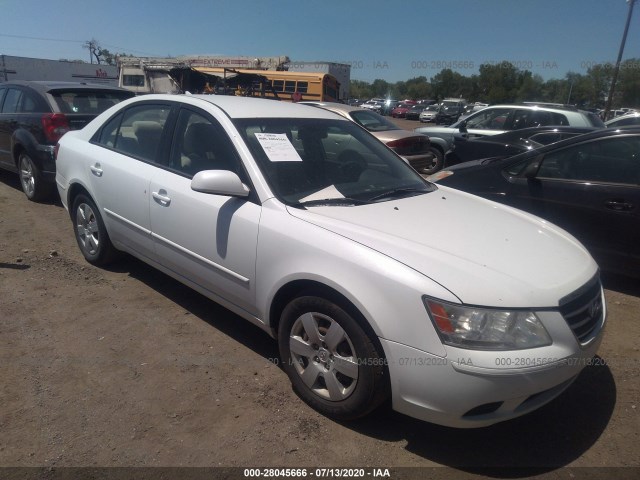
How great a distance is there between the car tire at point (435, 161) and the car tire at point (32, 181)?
7.37m

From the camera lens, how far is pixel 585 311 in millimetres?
2443

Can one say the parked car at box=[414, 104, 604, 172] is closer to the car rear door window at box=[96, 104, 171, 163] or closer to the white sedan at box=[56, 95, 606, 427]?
the white sedan at box=[56, 95, 606, 427]

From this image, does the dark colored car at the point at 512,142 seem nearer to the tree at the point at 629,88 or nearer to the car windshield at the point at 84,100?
the car windshield at the point at 84,100

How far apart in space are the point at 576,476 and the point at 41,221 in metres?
6.08

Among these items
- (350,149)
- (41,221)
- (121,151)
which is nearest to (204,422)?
(350,149)

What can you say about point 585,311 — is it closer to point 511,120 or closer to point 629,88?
point 511,120

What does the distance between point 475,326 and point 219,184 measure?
5.20ft

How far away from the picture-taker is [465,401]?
2.14m

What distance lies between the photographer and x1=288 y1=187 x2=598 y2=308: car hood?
87.0 inches

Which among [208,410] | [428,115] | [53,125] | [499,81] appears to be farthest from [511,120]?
[499,81]

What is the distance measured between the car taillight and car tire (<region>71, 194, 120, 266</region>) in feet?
6.92

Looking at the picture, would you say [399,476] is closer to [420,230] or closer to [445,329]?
[445,329]

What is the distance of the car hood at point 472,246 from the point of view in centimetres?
221

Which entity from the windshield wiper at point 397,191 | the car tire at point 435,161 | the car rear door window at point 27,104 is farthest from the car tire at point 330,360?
the car tire at point 435,161
